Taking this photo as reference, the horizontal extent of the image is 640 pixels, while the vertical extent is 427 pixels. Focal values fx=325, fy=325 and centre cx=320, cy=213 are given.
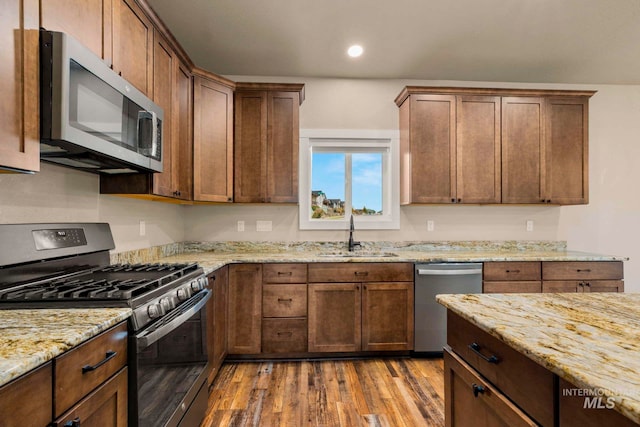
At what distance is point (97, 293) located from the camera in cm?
122

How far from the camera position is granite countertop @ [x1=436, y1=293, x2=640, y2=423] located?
629 mm

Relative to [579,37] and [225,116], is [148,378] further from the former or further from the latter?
[579,37]

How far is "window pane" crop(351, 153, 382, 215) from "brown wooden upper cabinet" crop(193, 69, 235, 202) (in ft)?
4.31

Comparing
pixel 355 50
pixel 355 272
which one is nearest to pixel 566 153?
pixel 355 50

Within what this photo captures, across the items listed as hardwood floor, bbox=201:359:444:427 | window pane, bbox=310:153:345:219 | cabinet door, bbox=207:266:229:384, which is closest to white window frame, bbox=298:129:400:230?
window pane, bbox=310:153:345:219

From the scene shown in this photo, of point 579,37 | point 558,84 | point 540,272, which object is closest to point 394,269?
point 540,272

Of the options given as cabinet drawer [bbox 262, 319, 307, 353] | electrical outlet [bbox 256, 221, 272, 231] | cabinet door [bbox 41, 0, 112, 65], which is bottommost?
cabinet drawer [bbox 262, 319, 307, 353]

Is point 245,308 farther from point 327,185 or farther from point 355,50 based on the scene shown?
point 355,50

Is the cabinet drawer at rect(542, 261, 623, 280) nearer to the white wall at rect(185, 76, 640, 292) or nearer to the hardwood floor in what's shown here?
the white wall at rect(185, 76, 640, 292)

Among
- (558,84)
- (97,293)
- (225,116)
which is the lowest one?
(97,293)

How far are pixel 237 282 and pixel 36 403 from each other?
191cm

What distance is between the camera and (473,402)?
1.10 m

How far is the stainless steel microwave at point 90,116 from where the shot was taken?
1147 mm

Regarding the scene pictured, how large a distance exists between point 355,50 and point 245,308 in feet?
7.96
